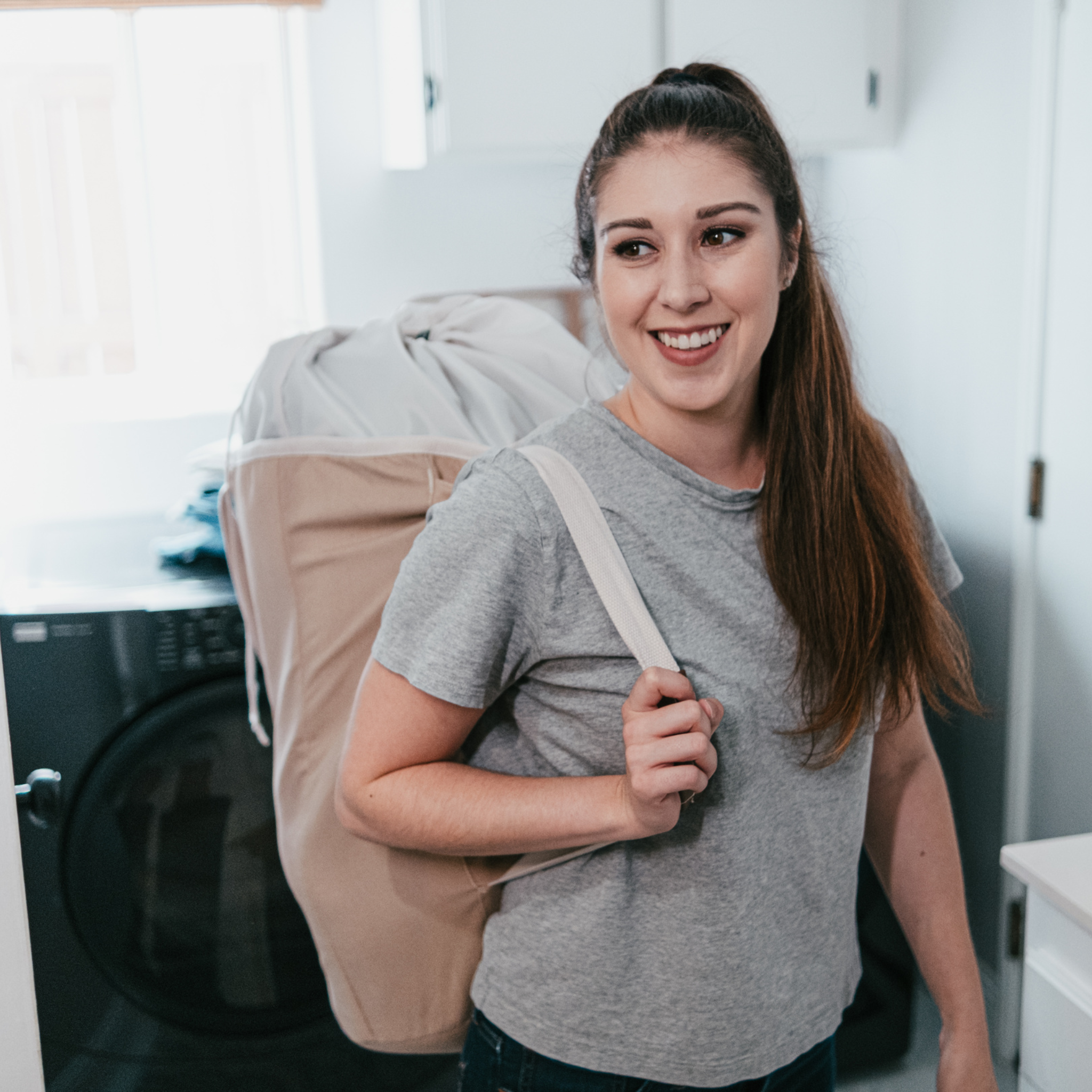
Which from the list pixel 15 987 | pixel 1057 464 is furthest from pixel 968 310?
pixel 15 987

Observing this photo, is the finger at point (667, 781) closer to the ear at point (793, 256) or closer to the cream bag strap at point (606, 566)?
the cream bag strap at point (606, 566)

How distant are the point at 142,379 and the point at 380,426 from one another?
5.45 feet

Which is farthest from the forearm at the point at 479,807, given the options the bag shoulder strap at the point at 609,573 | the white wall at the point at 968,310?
the white wall at the point at 968,310

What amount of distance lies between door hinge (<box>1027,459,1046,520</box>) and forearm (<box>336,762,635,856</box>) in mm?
1217

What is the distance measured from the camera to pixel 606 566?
805 mm

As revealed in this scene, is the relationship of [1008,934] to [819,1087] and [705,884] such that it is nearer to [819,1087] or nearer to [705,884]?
[819,1087]

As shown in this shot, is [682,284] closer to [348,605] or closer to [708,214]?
[708,214]

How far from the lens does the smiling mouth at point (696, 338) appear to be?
2.75 feet

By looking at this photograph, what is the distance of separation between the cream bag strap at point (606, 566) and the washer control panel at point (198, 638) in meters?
0.76

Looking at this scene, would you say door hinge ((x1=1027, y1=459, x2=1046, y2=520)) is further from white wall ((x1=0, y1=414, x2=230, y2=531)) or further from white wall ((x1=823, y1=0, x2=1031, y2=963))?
white wall ((x1=0, y1=414, x2=230, y2=531))

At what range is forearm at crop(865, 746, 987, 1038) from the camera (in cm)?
100

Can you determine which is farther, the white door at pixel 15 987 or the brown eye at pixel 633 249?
the brown eye at pixel 633 249

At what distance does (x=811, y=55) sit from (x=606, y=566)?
5.08ft

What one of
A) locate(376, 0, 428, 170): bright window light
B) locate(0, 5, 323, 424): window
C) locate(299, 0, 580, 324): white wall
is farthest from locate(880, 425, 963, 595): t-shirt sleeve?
locate(0, 5, 323, 424): window
